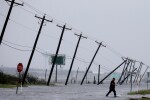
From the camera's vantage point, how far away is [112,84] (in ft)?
117

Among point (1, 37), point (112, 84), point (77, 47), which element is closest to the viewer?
point (112, 84)

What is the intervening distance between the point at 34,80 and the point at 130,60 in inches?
1936

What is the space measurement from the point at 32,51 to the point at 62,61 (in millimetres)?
71622

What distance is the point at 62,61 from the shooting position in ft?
401

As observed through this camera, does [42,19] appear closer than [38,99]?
No

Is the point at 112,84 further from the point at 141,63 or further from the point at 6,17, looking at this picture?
the point at 141,63

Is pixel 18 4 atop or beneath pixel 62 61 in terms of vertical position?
beneath

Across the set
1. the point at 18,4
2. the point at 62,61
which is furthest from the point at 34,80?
the point at 62,61

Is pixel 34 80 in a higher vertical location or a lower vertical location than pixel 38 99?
higher

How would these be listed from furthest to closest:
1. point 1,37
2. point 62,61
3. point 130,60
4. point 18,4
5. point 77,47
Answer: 1. point 62,61
2. point 130,60
3. point 77,47
4. point 18,4
5. point 1,37

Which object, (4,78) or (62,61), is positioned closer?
(4,78)

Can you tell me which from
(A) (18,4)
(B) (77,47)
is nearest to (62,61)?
(B) (77,47)

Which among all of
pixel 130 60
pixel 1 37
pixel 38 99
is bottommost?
pixel 38 99

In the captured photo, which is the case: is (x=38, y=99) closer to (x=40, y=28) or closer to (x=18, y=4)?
(x=18, y=4)
